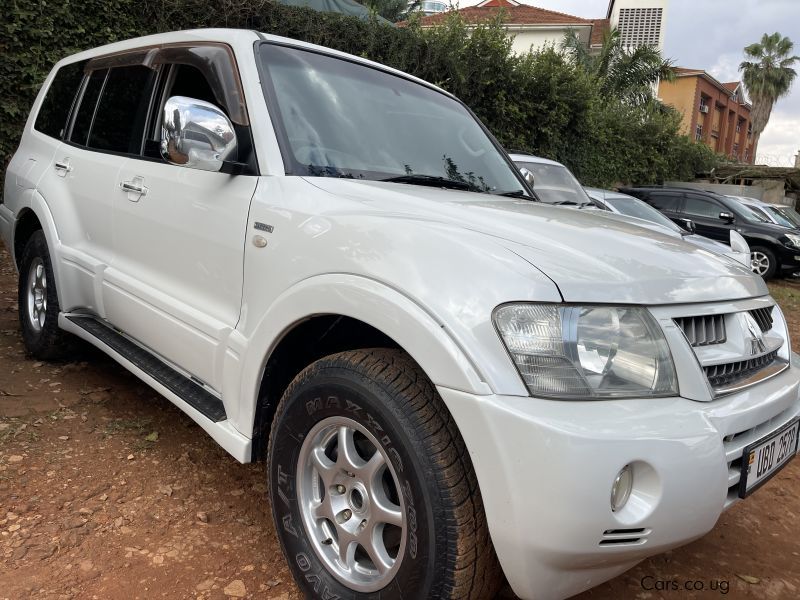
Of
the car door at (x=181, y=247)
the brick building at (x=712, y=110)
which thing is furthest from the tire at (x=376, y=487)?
the brick building at (x=712, y=110)

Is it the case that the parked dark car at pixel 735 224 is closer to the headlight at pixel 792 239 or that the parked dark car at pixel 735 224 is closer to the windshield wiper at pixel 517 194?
the headlight at pixel 792 239

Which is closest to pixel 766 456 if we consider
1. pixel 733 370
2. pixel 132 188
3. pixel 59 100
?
pixel 733 370

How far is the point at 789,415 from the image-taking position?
1.93 meters

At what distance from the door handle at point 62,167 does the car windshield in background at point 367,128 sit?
1.64 meters

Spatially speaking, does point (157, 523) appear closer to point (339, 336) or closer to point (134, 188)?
point (339, 336)

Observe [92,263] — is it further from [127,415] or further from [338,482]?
[338,482]

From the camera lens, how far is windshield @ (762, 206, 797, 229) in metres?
13.2

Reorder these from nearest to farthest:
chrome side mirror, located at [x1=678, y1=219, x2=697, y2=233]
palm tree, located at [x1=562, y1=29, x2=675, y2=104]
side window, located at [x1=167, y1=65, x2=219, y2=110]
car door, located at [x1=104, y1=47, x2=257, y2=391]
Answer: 1. car door, located at [x1=104, y1=47, x2=257, y2=391]
2. side window, located at [x1=167, y1=65, x2=219, y2=110]
3. chrome side mirror, located at [x1=678, y1=219, x2=697, y2=233]
4. palm tree, located at [x1=562, y1=29, x2=675, y2=104]

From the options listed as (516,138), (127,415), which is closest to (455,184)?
(127,415)

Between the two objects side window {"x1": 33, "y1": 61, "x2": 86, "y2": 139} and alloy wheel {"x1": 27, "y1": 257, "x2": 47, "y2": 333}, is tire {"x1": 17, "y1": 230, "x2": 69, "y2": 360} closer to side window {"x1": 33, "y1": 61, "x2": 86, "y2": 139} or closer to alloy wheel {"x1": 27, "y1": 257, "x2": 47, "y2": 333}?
alloy wheel {"x1": 27, "y1": 257, "x2": 47, "y2": 333}

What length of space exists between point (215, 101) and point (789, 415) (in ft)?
7.73

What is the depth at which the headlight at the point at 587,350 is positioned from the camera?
149cm

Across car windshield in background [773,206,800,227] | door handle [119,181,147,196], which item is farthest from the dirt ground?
car windshield in background [773,206,800,227]

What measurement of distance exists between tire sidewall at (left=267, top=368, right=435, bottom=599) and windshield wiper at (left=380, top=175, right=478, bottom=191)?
0.96 meters
